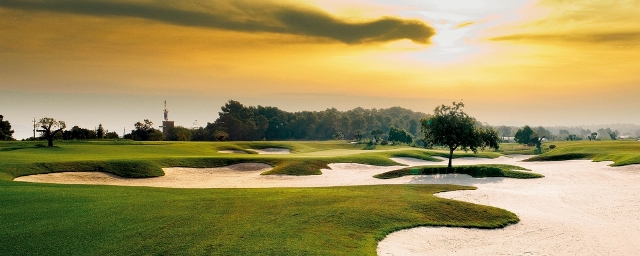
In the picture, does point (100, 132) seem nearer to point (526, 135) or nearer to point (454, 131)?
point (454, 131)

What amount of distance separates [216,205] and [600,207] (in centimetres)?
2284

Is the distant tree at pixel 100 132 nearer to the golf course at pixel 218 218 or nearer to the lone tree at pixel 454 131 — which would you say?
the golf course at pixel 218 218

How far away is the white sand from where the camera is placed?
16.2 metres

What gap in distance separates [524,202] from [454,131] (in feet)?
53.2

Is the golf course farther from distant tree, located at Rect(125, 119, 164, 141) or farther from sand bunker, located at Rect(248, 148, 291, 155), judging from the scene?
distant tree, located at Rect(125, 119, 164, 141)

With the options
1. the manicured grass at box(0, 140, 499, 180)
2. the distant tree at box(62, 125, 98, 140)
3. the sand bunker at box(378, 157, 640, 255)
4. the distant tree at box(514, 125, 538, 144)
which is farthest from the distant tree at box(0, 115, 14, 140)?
the distant tree at box(514, 125, 538, 144)

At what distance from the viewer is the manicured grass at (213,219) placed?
13.4 meters

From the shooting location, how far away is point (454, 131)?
40.3m

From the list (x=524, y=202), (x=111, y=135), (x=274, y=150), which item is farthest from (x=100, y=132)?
(x=524, y=202)

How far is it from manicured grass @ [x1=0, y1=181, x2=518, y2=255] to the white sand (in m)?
1.27

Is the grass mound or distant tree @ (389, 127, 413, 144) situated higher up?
distant tree @ (389, 127, 413, 144)

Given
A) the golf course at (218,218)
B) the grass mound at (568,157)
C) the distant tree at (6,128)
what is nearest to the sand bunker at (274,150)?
the golf course at (218,218)

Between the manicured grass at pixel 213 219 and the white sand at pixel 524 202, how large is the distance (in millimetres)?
1266

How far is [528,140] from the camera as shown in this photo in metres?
111
